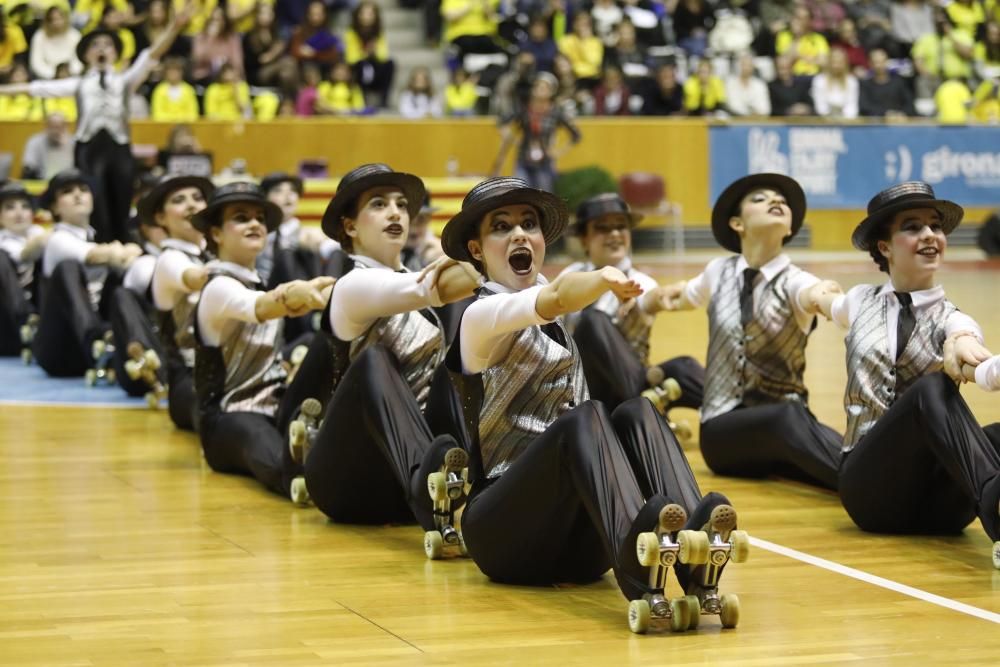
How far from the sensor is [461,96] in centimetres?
2027

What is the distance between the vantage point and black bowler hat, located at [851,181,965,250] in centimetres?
602

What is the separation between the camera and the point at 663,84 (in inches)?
813

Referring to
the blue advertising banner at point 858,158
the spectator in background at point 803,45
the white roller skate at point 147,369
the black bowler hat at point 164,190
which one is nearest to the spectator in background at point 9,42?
the blue advertising banner at point 858,158

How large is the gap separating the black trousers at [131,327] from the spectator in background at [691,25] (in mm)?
12947

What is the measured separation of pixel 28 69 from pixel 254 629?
49.3ft

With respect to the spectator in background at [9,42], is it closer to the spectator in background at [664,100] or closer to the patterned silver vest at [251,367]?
the spectator in background at [664,100]

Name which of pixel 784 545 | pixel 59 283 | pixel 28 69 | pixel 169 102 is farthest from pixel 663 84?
pixel 784 545

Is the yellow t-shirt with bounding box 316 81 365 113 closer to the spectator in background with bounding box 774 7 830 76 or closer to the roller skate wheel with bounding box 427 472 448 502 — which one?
the spectator in background with bounding box 774 7 830 76

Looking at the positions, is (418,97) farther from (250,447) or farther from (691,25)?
(250,447)

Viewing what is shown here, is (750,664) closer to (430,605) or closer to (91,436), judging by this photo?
(430,605)

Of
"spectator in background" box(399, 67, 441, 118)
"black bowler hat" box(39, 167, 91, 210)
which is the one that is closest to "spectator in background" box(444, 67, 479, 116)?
"spectator in background" box(399, 67, 441, 118)

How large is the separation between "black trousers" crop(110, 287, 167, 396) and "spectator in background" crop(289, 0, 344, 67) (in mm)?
10249

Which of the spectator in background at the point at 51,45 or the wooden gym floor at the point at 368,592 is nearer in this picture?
the wooden gym floor at the point at 368,592

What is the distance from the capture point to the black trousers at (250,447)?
271 inches
